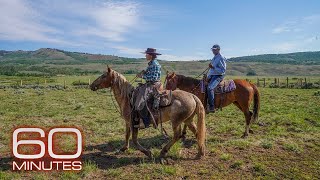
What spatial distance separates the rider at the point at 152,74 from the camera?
8422mm

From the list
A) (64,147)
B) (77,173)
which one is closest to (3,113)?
(64,147)

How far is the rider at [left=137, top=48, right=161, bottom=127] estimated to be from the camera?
842 centimetres

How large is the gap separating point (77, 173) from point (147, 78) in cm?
307

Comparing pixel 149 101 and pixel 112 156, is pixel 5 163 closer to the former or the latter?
pixel 112 156

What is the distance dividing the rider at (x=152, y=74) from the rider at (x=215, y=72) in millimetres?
2972

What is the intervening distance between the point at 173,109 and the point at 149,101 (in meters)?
0.74

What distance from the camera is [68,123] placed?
47.4 feet

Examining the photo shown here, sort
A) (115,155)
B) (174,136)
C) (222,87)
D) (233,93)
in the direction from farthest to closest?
(233,93), (222,87), (115,155), (174,136)

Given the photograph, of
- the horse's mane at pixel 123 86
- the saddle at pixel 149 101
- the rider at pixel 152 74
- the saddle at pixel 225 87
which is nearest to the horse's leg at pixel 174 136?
the saddle at pixel 149 101

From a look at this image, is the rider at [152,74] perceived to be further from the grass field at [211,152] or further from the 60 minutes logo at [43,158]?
the 60 minutes logo at [43,158]

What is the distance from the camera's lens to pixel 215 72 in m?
11.0

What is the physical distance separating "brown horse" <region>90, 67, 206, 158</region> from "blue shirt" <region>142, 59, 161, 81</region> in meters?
0.65

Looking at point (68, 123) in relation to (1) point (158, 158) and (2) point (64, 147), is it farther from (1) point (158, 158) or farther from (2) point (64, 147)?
(1) point (158, 158)

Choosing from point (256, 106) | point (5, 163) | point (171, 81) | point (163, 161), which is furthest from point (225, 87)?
point (5, 163)
